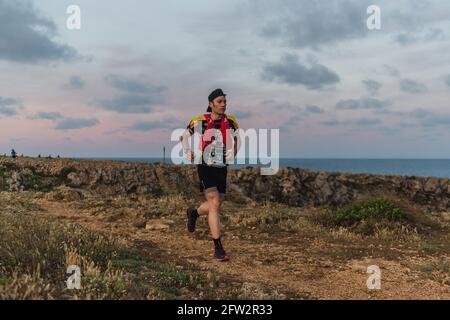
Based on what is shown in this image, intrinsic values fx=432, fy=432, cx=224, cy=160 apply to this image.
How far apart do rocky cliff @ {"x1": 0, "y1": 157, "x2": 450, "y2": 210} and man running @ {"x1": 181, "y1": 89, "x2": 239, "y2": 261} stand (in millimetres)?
11685

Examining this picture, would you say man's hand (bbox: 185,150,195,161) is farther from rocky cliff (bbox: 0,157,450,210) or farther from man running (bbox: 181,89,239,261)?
rocky cliff (bbox: 0,157,450,210)

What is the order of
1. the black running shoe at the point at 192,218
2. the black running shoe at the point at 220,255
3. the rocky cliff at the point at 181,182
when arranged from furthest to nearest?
the rocky cliff at the point at 181,182
the black running shoe at the point at 192,218
the black running shoe at the point at 220,255

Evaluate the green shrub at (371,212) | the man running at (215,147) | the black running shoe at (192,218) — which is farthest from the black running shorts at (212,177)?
the green shrub at (371,212)

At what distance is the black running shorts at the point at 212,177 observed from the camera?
8.13 meters

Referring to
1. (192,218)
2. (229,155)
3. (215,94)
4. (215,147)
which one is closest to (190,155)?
(215,147)

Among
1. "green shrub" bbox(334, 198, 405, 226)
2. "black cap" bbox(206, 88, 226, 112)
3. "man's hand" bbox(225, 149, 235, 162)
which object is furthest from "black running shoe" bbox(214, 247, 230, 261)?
"green shrub" bbox(334, 198, 405, 226)

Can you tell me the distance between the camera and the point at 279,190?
2173 centimetres

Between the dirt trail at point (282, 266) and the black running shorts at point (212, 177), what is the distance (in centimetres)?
142

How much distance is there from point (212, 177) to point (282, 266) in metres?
2.11

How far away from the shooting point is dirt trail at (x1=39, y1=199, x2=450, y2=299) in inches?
256

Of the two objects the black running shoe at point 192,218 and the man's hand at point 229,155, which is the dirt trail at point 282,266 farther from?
the man's hand at point 229,155
